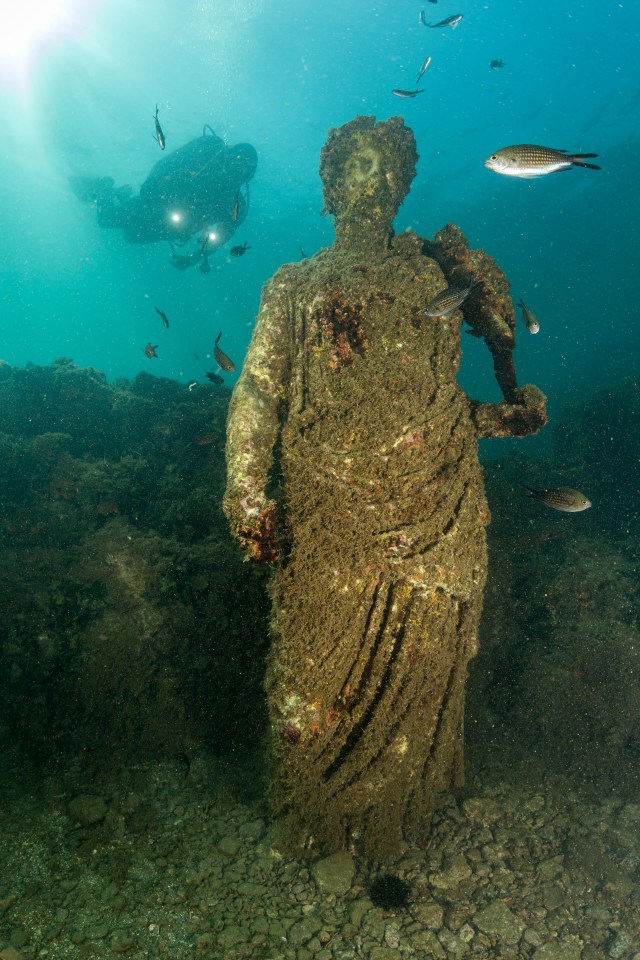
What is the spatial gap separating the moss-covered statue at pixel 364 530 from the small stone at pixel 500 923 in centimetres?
71

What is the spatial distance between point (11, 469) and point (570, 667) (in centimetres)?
990

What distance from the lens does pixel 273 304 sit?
4.28m

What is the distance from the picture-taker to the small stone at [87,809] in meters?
3.73

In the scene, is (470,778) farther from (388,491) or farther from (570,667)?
(388,491)

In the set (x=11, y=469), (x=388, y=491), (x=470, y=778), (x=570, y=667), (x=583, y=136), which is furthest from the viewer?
(x=583, y=136)

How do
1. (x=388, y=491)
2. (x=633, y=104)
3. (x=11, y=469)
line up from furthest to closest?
(x=633, y=104), (x=11, y=469), (x=388, y=491)

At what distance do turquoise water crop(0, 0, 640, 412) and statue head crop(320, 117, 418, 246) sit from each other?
35.8 ft

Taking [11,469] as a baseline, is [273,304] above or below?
above

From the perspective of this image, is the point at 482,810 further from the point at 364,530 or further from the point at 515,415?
the point at 515,415

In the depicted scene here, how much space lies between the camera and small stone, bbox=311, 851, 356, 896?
137 inches

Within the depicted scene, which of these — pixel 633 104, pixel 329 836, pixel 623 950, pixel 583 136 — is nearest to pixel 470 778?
pixel 623 950

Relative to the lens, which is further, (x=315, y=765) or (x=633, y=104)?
(x=633, y=104)

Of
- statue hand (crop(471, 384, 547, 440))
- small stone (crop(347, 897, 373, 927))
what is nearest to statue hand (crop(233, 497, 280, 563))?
statue hand (crop(471, 384, 547, 440))

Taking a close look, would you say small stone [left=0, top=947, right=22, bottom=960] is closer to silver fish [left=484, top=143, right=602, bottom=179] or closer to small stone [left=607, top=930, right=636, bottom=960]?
small stone [left=607, top=930, right=636, bottom=960]
